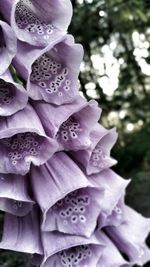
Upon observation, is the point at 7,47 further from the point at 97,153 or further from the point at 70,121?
the point at 97,153

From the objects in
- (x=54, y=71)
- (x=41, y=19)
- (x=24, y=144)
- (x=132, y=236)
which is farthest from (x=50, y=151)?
(x=132, y=236)

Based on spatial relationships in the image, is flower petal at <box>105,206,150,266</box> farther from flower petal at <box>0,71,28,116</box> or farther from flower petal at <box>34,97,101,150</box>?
flower petal at <box>0,71,28,116</box>

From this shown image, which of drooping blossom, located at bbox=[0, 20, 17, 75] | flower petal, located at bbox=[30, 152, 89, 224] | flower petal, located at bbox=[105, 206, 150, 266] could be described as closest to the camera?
drooping blossom, located at bbox=[0, 20, 17, 75]

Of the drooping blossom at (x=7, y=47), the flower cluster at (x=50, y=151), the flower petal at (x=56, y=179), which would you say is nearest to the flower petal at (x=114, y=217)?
the flower cluster at (x=50, y=151)

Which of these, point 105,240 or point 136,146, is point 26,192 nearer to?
point 105,240

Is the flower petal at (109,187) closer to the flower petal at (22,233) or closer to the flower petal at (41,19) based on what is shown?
the flower petal at (22,233)

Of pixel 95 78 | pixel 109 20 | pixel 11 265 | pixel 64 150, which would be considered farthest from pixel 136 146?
pixel 64 150

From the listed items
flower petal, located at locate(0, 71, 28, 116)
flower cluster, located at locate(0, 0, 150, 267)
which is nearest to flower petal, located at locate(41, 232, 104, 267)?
flower cluster, located at locate(0, 0, 150, 267)
